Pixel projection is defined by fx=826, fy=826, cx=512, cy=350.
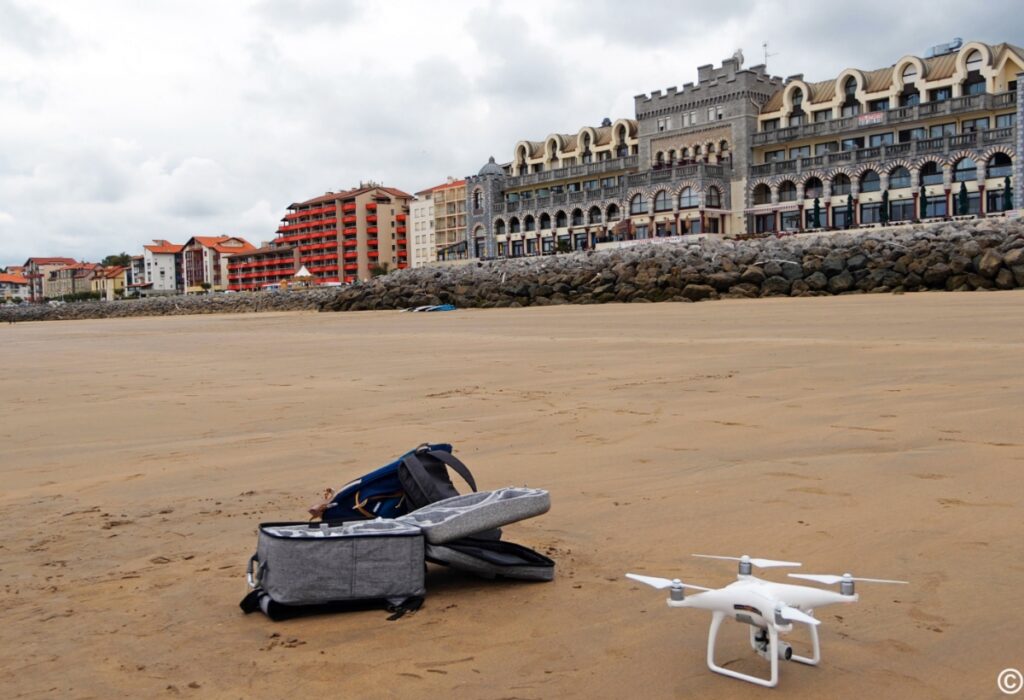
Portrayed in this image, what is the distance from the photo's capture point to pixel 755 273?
25.8 m

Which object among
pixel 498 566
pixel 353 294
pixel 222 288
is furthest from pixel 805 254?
pixel 222 288

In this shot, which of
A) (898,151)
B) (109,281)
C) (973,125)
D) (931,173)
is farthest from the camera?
A: (109,281)

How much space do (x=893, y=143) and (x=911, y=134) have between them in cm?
147

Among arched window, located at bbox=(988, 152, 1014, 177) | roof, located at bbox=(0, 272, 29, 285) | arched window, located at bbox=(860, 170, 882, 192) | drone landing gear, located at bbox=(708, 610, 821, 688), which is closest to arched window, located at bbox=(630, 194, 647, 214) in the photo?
arched window, located at bbox=(860, 170, 882, 192)

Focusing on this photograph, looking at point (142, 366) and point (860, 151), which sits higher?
point (860, 151)

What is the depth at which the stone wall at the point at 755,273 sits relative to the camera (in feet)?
73.4

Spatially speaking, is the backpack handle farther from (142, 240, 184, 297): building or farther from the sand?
(142, 240, 184, 297): building

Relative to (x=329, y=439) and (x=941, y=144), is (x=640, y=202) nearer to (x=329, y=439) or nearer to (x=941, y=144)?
(x=941, y=144)

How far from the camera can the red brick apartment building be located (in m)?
122

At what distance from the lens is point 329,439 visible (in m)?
6.11

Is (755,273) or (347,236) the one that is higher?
(347,236)

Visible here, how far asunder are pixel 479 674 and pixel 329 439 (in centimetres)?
384

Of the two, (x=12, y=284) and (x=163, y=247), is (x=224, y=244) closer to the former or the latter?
(x=163, y=247)

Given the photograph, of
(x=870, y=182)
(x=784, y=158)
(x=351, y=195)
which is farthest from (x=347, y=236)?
(x=870, y=182)
